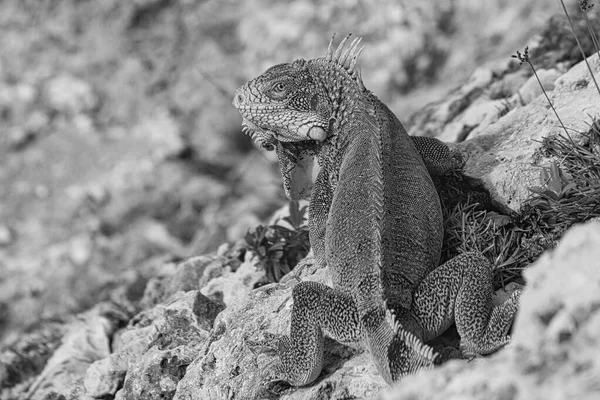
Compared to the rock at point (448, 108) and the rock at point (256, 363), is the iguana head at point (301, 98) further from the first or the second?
the rock at point (448, 108)

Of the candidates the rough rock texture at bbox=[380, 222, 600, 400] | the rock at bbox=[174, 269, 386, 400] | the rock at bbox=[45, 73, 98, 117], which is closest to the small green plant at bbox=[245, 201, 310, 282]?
the rock at bbox=[174, 269, 386, 400]

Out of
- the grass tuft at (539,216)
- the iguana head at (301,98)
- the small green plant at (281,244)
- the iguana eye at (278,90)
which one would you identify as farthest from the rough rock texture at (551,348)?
the small green plant at (281,244)

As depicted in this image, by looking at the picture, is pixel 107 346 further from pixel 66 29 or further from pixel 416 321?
pixel 66 29

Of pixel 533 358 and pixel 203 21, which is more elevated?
pixel 203 21

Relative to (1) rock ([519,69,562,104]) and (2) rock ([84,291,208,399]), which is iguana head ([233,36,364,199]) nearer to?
(2) rock ([84,291,208,399])

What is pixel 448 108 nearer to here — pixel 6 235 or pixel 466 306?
pixel 466 306

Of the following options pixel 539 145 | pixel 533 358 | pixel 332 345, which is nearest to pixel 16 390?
pixel 332 345
